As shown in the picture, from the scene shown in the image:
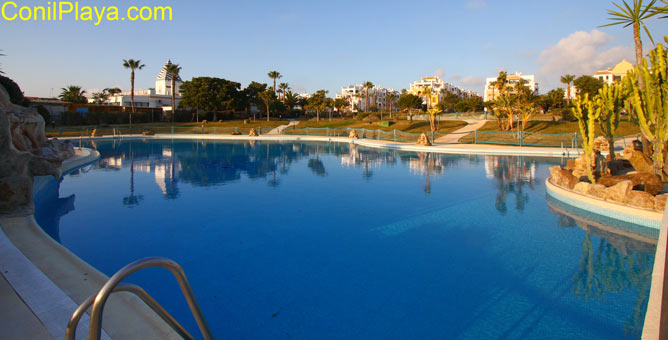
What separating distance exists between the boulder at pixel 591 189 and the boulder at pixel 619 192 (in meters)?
0.23

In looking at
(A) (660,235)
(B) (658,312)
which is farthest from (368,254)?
(B) (658,312)

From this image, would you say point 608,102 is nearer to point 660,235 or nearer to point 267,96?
point 660,235

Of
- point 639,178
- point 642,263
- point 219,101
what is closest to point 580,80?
point 219,101

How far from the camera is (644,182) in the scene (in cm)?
1006

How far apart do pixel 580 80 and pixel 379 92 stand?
68.0 m

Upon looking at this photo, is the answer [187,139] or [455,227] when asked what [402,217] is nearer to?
[455,227]

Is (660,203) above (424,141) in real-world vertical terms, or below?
below

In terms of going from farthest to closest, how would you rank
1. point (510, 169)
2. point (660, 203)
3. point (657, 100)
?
point (510, 169) < point (657, 100) < point (660, 203)

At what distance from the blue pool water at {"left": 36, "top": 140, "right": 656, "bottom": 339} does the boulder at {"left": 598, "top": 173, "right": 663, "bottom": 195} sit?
1.63m

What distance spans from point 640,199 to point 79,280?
469 inches

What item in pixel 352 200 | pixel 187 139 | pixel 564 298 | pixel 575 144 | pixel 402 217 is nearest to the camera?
pixel 564 298

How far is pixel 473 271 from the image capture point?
6742 mm

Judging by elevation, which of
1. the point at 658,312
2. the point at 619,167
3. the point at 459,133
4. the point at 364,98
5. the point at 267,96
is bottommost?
the point at 658,312

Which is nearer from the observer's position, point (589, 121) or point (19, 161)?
point (19, 161)
